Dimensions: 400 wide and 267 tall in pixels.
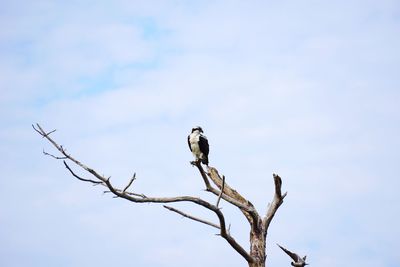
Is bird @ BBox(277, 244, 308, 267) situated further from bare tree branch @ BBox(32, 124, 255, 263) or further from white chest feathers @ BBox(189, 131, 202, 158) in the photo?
white chest feathers @ BBox(189, 131, 202, 158)

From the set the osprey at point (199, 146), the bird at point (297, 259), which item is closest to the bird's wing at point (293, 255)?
the bird at point (297, 259)

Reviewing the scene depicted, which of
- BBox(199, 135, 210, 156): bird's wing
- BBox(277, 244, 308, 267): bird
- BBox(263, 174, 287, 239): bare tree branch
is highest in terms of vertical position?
BBox(199, 135, 210, 156): bird's wing

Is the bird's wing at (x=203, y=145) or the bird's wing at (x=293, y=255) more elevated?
the bird's wing at (x=203, y=145)

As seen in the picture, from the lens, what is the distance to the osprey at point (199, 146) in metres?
14.4

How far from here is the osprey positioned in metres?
14.4

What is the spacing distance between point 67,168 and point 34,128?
2.68 feet

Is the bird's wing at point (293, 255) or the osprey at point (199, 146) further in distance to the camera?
the osprey at point (199, 146)

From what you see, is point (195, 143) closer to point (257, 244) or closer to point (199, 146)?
point (199, 146)

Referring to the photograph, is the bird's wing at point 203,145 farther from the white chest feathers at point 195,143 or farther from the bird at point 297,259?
the bird at point 297,259

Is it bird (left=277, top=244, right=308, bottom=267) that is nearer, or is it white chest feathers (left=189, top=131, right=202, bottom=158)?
bird (left=277, top=244, right=308, bottom=267)

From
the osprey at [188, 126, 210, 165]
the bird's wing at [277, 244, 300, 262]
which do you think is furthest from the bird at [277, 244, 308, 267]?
the osprey at [188, 126, 210, 165]

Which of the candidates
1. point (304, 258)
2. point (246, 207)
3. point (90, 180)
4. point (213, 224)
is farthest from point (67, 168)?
point (304, 258)

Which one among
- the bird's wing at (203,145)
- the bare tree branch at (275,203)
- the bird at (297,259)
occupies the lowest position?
the bird at (297,259)

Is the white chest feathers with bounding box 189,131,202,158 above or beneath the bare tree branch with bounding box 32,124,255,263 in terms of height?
above
